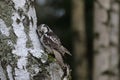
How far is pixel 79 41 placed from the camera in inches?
363

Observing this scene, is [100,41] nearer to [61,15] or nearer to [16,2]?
[16,2]

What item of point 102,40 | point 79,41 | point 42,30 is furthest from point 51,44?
point 79,41

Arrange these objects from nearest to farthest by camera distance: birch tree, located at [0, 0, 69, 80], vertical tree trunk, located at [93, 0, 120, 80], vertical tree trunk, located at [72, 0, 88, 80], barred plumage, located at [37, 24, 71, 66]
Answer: birch tree, located at [0, 0, 69, 80], barred plumage, located at [37, 24, 71, 66], vertical tree trunk, located at [93, 0, 120, 80], vertical tree trunk, located at [72, 0, 88, 80]

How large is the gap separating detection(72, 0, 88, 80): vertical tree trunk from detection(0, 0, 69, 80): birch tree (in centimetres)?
675

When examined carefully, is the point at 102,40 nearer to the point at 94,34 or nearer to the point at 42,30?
the point at 94,34

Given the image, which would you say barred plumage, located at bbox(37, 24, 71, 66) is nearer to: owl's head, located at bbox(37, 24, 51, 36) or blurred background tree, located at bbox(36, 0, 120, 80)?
owl's head, located at bbox(37, 24, 51, 36)

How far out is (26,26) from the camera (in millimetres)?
2342

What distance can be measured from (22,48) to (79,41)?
6959 millimetres

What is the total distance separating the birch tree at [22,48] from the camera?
223 cm

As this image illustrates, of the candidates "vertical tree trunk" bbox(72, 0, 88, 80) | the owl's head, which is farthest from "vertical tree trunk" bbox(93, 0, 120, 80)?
the owl's head

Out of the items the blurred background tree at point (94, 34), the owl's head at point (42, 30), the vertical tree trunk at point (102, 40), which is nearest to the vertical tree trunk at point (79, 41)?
the blurred background tree at point (94, 34)

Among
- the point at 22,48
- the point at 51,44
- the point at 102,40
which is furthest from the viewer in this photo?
the point at 102,40

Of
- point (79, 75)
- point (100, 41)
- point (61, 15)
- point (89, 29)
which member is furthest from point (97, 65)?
point (61, 15)

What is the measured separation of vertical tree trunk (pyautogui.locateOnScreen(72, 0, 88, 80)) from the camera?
30.0 feet
